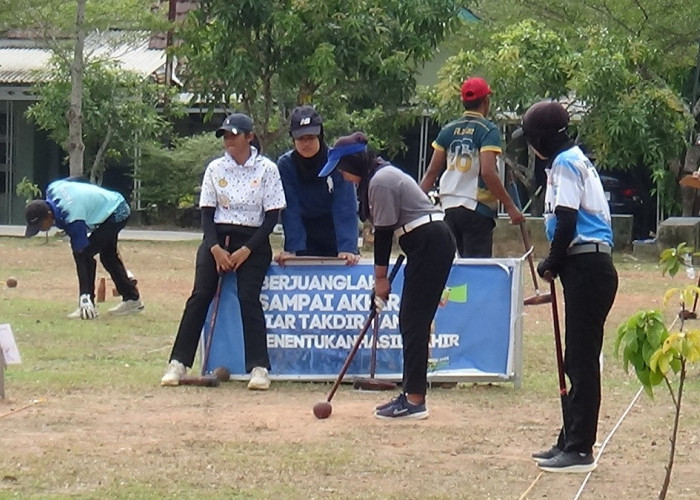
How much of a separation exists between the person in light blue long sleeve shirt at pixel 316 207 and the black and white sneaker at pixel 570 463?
2971mm

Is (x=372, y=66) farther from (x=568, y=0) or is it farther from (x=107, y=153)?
(x=107, y=153)

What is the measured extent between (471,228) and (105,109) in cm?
1876

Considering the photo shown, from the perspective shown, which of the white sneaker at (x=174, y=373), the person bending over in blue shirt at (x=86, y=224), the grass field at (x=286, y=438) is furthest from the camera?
the person bending over in blue shirt at (x=86, y=224)

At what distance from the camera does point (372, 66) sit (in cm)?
2069

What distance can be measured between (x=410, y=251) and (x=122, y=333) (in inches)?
177

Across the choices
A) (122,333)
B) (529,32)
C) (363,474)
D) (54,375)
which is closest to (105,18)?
(529,32)

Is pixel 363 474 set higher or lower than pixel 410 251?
lower

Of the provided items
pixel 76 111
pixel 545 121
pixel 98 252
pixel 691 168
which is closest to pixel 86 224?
pixel 98 252

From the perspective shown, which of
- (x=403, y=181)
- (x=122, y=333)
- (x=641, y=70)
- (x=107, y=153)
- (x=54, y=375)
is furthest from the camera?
(x=107, y=153)

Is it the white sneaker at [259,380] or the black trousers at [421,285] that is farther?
the white sneaker at [259,380]

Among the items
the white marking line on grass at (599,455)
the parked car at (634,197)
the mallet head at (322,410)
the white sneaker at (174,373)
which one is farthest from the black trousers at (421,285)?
the parked car at (634,197)

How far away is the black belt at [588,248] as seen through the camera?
6.69m

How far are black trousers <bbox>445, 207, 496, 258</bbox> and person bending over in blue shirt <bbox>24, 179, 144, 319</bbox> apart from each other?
4.23m

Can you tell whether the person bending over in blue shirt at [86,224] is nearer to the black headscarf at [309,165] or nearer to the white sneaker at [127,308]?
the white sneaker at [127,308]
